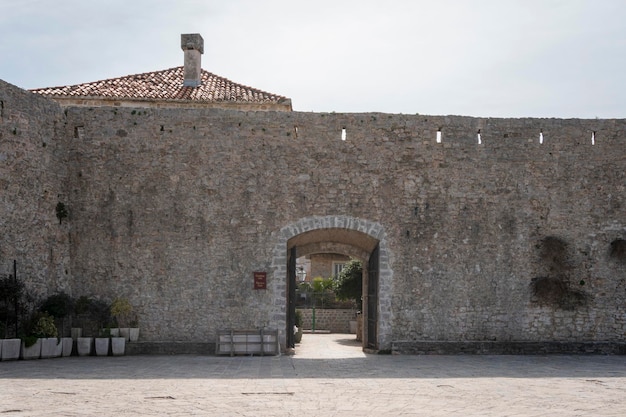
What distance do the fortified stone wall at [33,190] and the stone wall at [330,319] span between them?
18758mm

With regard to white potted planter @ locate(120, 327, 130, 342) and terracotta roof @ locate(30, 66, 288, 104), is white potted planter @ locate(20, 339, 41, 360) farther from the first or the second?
terracotta roof @ locate(30, 66, 288, 104)

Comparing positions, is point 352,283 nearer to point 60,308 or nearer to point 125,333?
point 125,333

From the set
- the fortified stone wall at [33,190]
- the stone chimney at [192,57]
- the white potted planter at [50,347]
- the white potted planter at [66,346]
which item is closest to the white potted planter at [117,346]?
the white potted planter at [66,346]

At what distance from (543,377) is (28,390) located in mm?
7636

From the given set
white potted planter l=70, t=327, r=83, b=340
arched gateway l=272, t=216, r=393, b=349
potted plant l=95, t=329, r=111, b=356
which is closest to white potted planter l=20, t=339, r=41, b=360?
potted plant l=95, t=329, r=111, b=356

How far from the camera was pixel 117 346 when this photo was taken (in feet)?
53.3

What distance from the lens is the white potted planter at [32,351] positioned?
14664 mm

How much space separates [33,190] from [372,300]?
7.96m

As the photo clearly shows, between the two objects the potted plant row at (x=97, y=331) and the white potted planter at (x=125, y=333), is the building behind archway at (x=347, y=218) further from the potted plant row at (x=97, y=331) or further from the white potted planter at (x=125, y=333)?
the potted plant row at (x=97, y=331)

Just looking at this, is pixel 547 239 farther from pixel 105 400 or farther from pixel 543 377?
pixel 105 400

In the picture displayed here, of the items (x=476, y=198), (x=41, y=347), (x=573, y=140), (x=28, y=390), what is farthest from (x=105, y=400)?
(x=573, y=140)

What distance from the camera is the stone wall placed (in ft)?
113

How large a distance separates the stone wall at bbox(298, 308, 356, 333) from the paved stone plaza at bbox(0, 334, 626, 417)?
18842 millimetres

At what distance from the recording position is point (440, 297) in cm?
1720
